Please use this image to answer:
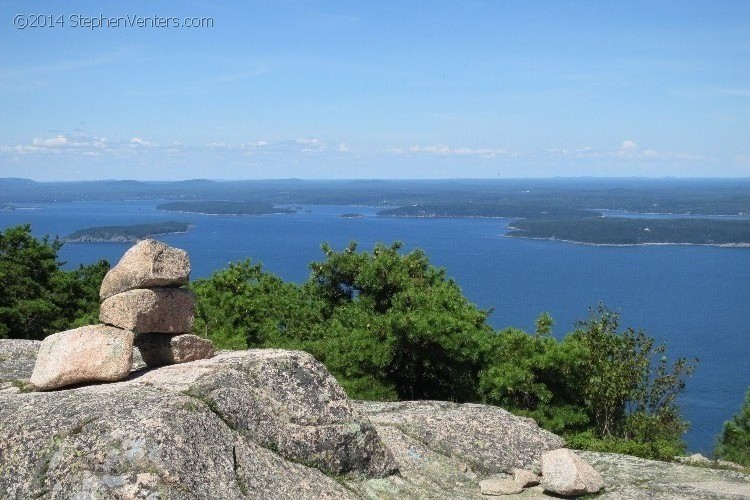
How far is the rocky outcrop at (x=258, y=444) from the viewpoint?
1148 cm

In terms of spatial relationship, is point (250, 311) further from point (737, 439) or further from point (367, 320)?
point (737, 439)

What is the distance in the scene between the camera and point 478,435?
16.9 meters

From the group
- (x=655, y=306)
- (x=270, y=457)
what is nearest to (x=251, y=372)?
(x=270, y=457)

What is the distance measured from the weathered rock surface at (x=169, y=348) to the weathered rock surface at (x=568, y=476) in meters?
7.25

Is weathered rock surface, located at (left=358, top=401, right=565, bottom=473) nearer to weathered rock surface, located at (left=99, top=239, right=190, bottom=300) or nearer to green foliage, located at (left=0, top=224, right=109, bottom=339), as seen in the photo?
weathered rock surface, located at (left=99, top=239, right=190, bottom=300)

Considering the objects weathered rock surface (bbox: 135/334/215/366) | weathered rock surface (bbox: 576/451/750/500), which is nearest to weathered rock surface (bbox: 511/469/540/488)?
weathered rock surface (bbox: 576/451/750/500)

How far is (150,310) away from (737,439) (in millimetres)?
46413

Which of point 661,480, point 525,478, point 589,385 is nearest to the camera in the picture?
point 525,478

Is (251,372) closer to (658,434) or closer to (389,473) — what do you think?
(389,473)

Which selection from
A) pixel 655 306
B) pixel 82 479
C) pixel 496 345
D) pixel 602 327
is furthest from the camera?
pixel 655 306

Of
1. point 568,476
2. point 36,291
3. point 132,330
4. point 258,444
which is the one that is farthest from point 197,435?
point 36,291

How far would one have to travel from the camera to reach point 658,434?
33.6m

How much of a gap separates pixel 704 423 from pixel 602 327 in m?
58.4

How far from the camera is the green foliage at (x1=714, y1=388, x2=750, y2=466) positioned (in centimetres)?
4821
